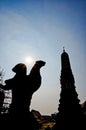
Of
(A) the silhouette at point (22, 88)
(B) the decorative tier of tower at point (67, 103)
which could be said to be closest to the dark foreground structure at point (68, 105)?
(B) the decorative tier of tower at point (67, 103)

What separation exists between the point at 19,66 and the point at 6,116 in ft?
3.43

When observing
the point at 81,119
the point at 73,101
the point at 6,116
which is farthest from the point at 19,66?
the point at 73,101

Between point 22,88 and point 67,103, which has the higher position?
point 67,103

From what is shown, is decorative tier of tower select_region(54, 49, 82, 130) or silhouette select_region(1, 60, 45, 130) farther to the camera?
decorative tier of tower select_region(54, 49, 82, 130)

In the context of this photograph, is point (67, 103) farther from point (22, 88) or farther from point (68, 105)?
point (22, 88)

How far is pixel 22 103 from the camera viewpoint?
320 centimetres

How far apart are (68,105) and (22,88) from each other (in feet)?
82.1

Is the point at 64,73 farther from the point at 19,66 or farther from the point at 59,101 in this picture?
the point at 19,66

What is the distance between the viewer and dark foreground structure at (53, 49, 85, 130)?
2353cm

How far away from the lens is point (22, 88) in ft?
10.8

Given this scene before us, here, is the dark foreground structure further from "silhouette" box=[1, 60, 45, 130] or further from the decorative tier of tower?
"silhouette" box=[1, 60, 45, 130]

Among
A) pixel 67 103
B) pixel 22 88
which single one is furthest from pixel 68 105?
pixel 22 88

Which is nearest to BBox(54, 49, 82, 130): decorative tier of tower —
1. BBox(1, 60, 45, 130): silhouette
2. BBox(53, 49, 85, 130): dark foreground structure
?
BBox(53, 49, 85, 130): dark foreground structure

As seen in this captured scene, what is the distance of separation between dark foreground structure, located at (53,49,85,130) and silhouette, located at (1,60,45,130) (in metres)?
19.5
